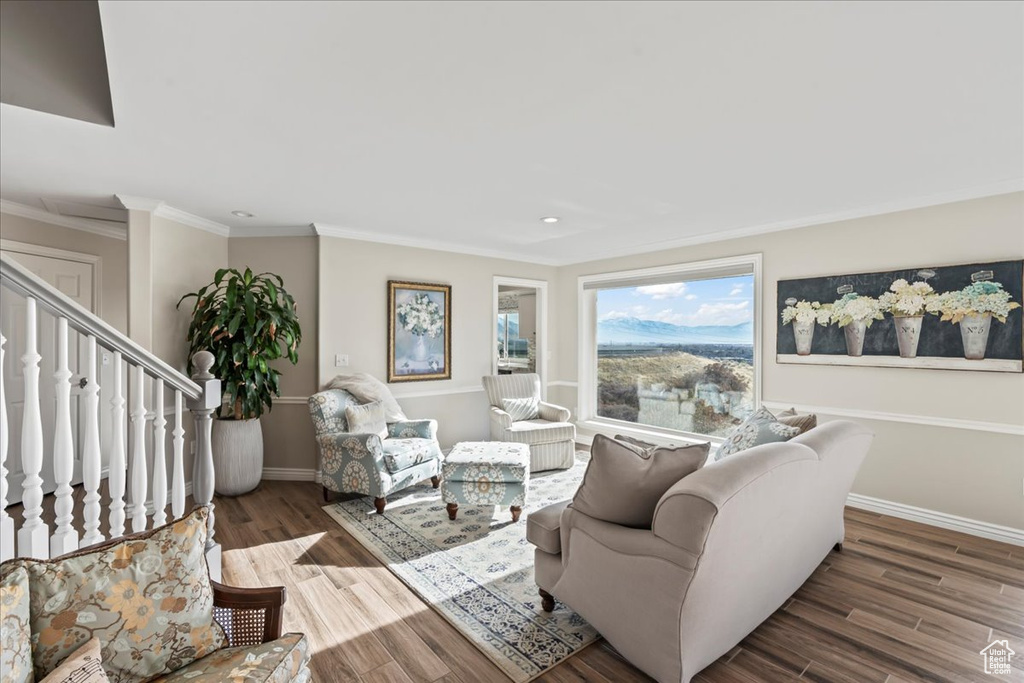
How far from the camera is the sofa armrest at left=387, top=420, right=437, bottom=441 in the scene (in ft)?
13.4

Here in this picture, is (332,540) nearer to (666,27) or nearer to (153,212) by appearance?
(153,212)

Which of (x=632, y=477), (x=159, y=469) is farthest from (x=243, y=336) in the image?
(x=632, y=477)

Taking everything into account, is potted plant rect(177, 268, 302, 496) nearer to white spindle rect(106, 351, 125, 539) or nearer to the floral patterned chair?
the floral patterned chair

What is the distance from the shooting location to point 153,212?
359 cm

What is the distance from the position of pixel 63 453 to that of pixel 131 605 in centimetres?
87

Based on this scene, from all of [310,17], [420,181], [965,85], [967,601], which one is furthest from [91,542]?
[967,601]


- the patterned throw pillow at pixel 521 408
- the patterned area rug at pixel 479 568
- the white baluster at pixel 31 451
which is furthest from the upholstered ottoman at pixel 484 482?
the white baluster at pixel 31 451

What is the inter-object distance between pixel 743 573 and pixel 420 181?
8.93 feet

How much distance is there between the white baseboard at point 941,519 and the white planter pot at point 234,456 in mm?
4908

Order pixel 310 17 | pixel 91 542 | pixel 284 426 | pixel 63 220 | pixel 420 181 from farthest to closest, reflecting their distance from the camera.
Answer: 1. pixel 284 426
2. pixel 63 220
3. pixel 420 181
4. pixel 91 542
5. pixel 310 17

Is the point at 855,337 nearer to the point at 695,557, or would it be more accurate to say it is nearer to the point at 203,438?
the point at 695,557

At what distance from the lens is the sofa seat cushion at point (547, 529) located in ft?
7.33

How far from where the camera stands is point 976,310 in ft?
10.4

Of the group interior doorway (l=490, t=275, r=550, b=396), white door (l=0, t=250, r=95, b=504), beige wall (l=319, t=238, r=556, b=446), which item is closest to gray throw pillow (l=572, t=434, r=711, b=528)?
beige wall (l=319, t=238, r=556, b=446)
